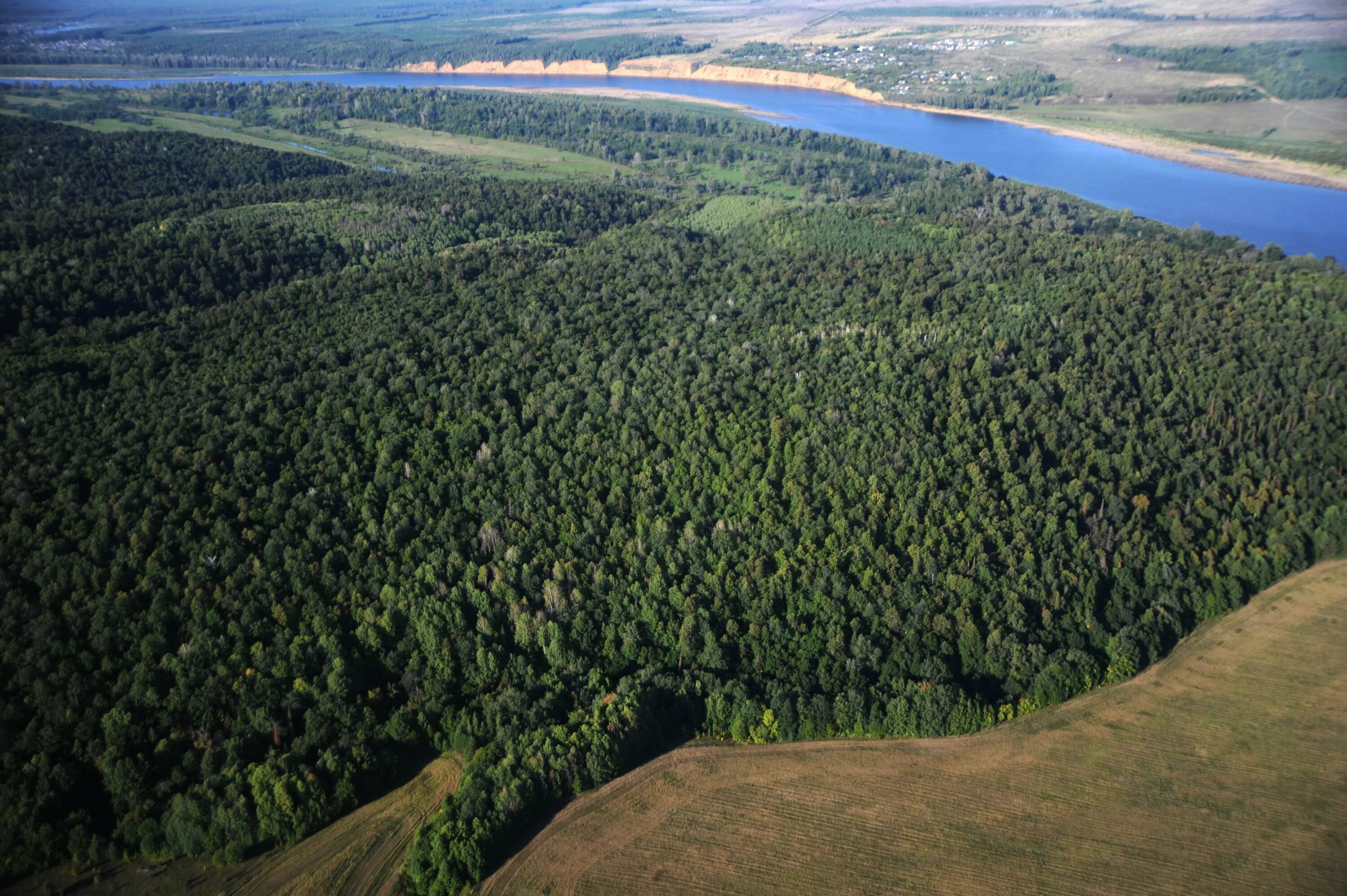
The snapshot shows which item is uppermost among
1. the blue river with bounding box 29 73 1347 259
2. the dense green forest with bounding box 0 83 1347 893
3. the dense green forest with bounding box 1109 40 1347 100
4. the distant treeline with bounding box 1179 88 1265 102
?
the dense green forest with bounding box 1109 40 1347 100

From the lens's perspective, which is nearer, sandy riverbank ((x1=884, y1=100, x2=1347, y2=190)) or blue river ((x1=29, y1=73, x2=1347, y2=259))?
blue river ((x1=29, y1=73, x2=1347, y2=259))

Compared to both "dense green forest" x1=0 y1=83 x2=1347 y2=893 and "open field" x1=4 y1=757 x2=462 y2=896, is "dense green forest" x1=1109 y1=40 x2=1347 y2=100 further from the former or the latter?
"open field" x1=4 y1=757 x2=462 y2=896

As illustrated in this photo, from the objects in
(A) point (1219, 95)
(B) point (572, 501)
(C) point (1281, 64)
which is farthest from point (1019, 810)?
(A) point (1219, 95)

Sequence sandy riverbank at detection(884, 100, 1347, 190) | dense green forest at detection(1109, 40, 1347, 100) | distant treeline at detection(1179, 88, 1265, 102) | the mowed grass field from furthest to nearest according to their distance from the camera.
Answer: distant treeline at detection(1179, 88, 1265, 102), sandy riverbank at detection(884, 100, 1347, 190), dense green forest at detection(1109, 40, 1347, 100), the mowed grass field

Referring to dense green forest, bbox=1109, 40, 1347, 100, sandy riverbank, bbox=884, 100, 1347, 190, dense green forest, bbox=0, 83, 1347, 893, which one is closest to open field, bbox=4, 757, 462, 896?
dense green forest, bbox=0, 83, 1347, 893

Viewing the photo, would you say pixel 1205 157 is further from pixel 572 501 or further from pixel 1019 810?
pixel 1019 810

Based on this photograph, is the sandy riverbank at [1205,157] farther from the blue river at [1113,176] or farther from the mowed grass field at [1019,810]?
the mowed grass field at [1019,810]

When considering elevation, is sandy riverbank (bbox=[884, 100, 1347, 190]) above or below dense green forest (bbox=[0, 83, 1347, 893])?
above

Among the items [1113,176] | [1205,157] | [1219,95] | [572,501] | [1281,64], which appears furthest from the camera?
[1219,95]
